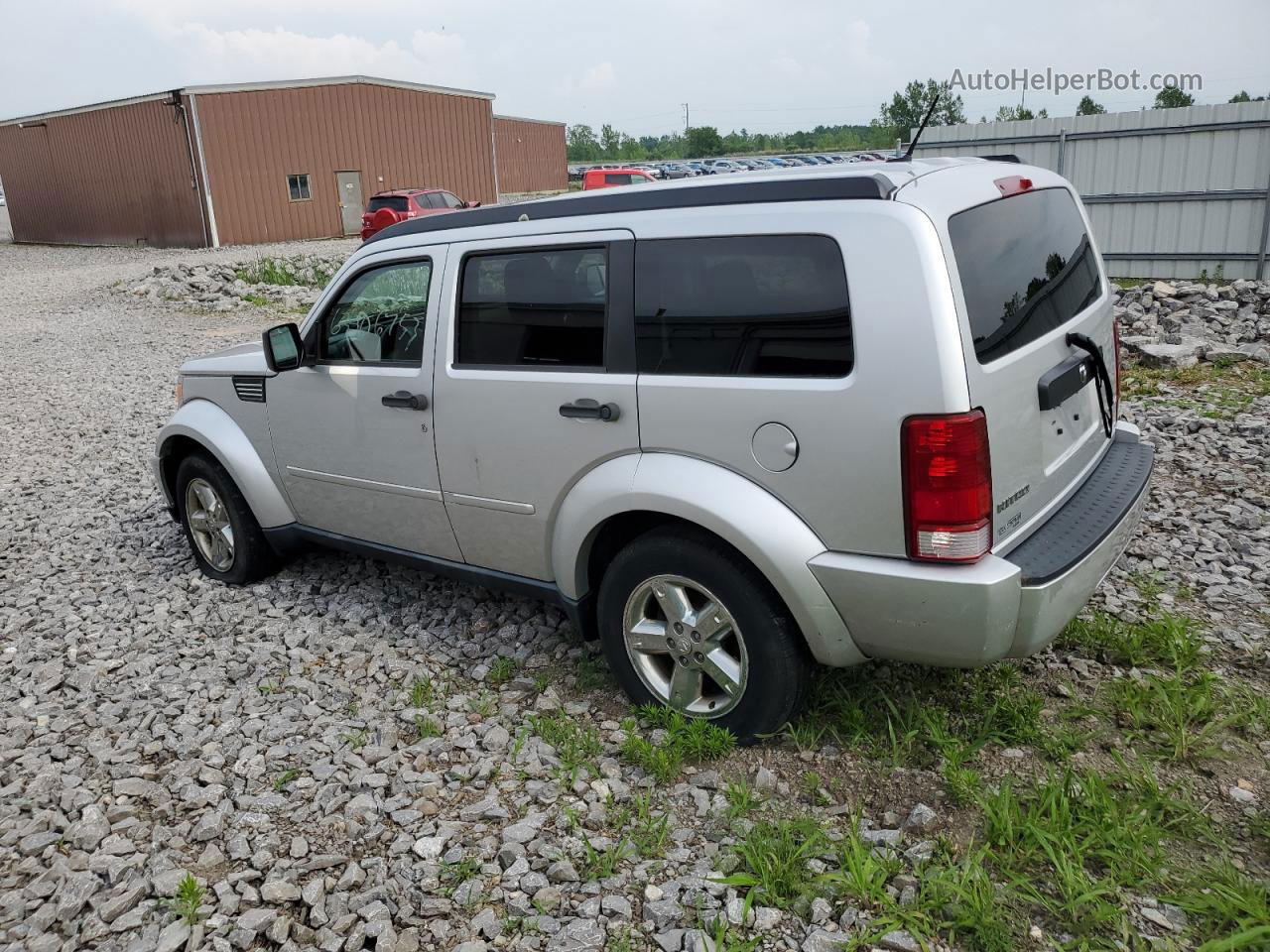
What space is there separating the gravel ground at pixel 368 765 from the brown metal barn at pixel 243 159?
28.6 m

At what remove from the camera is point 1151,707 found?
11.8 ft

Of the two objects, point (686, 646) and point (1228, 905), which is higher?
point (686, 646)

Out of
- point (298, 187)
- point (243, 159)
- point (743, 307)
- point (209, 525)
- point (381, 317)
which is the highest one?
point (243, 159)

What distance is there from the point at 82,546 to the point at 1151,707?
19.7 feet

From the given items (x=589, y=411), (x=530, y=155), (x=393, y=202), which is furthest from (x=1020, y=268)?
(x=530, y=155)

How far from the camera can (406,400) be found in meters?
4.18

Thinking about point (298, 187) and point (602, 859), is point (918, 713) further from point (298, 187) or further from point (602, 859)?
point (298, 187)

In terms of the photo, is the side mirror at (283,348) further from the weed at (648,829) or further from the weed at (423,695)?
the weed at (648,829)

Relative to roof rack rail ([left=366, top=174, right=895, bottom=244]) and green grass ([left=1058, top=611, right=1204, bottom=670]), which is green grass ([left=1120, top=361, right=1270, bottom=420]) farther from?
roof rack rail ([left=366, top=174, right=895, bottom=244])

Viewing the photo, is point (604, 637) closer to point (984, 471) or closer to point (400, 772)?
point (400, 772)

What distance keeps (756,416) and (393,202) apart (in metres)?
26.1

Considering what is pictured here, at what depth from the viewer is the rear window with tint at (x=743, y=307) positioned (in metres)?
3.04

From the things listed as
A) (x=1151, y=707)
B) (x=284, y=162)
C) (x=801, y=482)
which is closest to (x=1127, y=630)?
(x=1151, y=707)

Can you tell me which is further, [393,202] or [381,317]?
[393,202]
